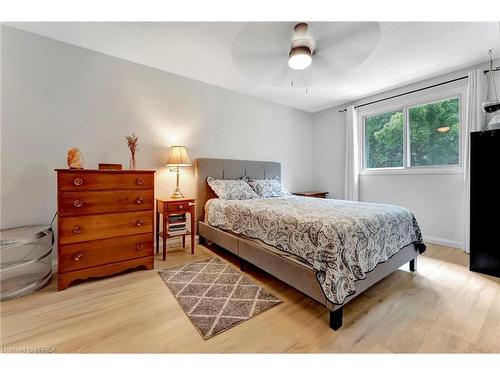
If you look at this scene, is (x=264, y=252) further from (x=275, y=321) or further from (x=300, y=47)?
(x=300, y=47)

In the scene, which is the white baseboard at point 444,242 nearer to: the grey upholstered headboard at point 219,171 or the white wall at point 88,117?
the grey upholstered headboard at point 219,171

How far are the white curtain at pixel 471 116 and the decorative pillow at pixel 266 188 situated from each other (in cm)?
237

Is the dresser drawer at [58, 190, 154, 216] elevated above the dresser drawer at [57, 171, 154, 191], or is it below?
below

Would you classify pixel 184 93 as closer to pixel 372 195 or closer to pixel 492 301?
pixel 372 195

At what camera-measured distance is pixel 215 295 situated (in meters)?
1.78

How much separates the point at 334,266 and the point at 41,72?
3.28m

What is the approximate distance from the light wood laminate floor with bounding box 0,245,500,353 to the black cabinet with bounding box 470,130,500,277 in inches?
8.7

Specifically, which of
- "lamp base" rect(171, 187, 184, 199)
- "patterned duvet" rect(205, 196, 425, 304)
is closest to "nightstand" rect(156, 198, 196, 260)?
"lamp base" rect(171, 187, 184, 199)

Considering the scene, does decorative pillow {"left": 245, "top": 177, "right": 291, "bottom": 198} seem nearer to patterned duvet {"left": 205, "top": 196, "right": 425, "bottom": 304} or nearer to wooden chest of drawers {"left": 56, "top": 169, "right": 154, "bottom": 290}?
patterned duvet {"left": 205, "top": 196, "right": 425, "bottom": 304}

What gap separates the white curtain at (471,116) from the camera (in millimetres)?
2645

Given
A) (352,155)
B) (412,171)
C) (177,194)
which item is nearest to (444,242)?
(412,171)

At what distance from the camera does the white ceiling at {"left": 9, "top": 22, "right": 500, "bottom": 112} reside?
197 cm

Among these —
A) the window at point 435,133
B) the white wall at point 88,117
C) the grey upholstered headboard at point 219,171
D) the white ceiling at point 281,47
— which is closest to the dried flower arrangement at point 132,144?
the white wall at point 88,117
